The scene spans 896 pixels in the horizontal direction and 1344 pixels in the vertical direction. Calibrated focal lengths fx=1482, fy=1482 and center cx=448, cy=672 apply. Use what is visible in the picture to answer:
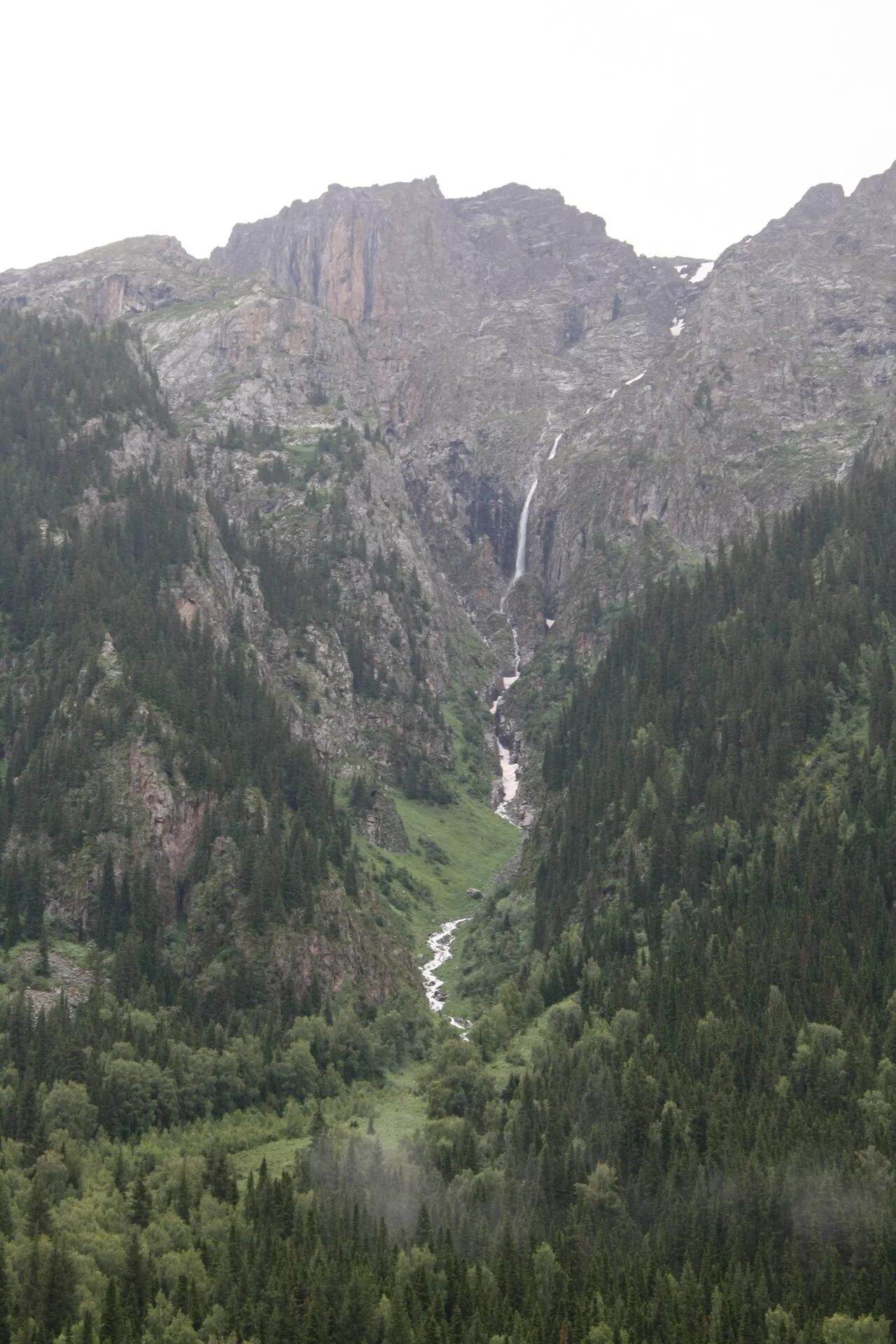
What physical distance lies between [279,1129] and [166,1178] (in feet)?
74.1

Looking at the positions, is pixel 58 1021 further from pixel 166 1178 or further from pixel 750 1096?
pixel 750 1096

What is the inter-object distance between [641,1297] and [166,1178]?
54.7 meters

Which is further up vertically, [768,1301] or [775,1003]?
[775,1003]

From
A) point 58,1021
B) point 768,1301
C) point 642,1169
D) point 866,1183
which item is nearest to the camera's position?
point 768,1301

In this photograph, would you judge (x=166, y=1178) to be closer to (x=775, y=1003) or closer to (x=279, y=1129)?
(x=279, y=1129)

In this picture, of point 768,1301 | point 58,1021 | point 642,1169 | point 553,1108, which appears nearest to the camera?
point 768,1301

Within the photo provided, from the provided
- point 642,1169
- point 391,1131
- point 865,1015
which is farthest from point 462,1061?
point 865,1015

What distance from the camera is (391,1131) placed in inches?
7008

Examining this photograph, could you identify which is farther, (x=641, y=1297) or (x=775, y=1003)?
(x=775, y=1003)

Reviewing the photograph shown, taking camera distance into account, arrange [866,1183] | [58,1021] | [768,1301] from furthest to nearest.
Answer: [58,1021], [866,1183], [768,1301]

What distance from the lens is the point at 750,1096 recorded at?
165m

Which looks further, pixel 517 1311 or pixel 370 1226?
pixel 370 1226

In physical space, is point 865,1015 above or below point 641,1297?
above

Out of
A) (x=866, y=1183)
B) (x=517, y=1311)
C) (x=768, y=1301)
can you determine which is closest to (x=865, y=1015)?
(x=866, y=1183)
